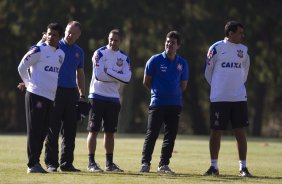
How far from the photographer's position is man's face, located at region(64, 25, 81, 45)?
13242 mm

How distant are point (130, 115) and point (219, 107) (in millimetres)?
31111

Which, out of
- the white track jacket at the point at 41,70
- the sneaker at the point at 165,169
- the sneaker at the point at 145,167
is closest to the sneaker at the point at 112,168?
the sneaker at the point at 145,167

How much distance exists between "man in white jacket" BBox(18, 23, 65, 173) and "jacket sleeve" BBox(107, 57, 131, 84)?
3.63ft

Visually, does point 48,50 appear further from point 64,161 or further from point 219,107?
point 219,107

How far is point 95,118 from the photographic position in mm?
13633

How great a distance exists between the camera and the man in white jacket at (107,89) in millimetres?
13609

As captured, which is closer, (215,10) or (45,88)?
(45,88)

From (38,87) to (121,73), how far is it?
1.60 meters

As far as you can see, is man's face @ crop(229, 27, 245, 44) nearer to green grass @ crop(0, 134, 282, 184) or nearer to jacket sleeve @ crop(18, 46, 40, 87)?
green grass @ crop(0, 134, 282, 184)

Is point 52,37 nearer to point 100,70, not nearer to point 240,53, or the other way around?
point 100,70

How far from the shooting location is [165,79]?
13.7 meters

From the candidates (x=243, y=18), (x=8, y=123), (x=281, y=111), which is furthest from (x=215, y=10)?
(x=8, y=123)

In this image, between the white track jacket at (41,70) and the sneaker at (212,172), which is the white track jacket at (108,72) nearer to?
the white track jacket at (41,70)

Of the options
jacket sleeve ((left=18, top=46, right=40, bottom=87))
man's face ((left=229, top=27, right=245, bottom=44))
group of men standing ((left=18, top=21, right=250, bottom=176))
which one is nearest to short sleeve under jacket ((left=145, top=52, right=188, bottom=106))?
group of men standing ((left=18, top=21, right=250, bottom=176))
